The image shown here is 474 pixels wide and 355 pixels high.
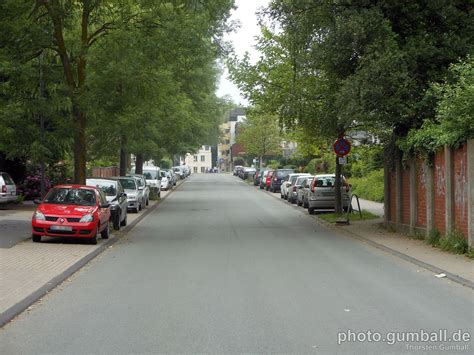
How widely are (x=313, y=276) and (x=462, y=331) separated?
4.30 metres

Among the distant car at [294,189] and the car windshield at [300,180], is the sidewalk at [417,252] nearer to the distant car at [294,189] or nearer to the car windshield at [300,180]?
the car windshield at [300,180]

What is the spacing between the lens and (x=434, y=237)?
15875 millimetres

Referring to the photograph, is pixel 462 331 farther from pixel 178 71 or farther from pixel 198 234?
pixel 178 71

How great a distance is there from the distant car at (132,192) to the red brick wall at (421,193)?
1418 centimetres

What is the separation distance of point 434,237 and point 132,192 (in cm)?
1610

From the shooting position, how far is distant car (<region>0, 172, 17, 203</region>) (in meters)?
26.9

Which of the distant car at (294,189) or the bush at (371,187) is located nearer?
the bush at (371,187)

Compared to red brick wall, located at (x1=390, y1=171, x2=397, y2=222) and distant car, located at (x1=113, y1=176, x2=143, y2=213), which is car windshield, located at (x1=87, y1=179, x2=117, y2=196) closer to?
distant car, located at (x1=113, y1=176, x2=143, y2=213)

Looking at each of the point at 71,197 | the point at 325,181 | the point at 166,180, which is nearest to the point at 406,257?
the point at 71,197

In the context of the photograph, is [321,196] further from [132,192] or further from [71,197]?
[71,197]

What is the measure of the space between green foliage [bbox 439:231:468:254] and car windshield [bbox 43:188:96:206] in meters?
8.38

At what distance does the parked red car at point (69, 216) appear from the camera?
15.6 m

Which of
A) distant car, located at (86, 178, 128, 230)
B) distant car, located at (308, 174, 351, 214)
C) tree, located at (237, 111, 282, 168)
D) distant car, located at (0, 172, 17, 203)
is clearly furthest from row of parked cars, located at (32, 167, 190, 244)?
tree, located at (237, 111, 282, 168)

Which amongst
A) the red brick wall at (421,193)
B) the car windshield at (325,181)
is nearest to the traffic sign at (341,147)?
the red brick wall at (421,193)
